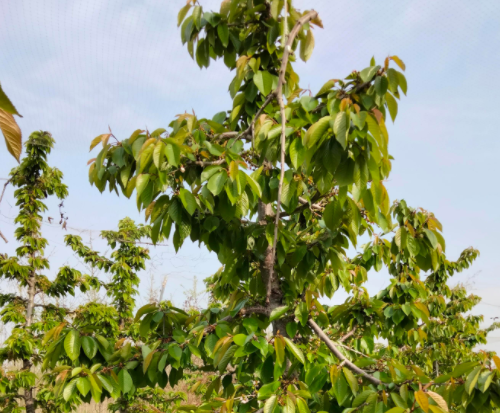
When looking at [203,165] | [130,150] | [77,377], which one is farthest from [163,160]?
[77,377]

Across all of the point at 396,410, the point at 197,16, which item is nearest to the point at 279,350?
the point at 396,410

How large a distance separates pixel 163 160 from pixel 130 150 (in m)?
0.27

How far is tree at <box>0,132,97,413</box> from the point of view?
161 inches

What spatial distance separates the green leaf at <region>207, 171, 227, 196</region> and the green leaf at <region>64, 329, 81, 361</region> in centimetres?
79

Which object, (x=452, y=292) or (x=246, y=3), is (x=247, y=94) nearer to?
(x=246, y=3)

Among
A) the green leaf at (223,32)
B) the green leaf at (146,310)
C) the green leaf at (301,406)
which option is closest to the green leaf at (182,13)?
the green leaf at (223,32)

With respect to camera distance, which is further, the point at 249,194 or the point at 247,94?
the point at 247,94

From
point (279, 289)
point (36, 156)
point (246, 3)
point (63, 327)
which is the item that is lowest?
point (63, 327)

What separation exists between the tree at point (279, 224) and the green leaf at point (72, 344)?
98mm

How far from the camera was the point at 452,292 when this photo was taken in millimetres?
5293

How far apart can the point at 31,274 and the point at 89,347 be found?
3600 millimetres

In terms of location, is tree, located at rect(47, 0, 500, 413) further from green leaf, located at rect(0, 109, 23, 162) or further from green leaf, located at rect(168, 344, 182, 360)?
green leaf, located at rect(0, 109, 23, 162)

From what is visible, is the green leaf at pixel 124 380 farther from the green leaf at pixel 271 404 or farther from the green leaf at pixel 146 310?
the green leaf at pixel 271 404

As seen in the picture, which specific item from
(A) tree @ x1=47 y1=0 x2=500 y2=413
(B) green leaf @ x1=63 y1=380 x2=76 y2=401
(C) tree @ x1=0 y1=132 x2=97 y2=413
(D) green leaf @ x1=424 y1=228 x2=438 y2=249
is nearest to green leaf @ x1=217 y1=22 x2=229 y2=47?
(A) tree @ x1=47 y1=0 x2=500 y2=413
